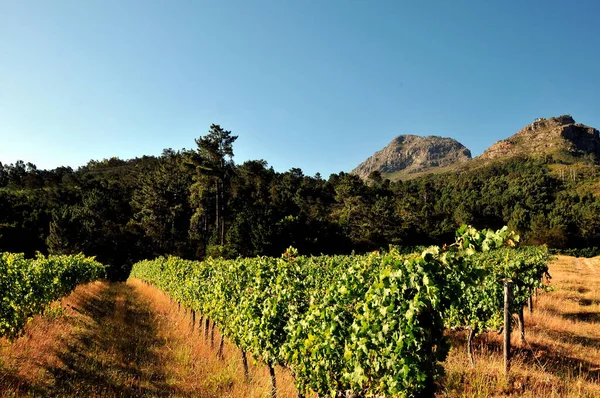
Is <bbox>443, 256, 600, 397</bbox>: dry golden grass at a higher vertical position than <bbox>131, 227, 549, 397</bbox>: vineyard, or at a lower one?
lower

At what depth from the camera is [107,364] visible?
893 centimetres

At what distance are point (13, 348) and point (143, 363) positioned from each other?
3.03 meters

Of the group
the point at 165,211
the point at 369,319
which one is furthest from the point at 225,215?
the point at 369,319

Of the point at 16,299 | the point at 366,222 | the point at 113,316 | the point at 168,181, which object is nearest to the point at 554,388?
the point at 16,299

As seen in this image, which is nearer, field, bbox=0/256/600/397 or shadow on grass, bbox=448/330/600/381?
field, bbox=0/256/600/397

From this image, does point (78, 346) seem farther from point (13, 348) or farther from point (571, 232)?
point (571, 232)

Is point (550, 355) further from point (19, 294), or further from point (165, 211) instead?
point (165, 211)

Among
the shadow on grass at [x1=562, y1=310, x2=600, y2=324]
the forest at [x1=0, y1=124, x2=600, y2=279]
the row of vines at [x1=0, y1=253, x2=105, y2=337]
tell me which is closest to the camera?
the row of vines at [x1=0, y1=253, x2=105, y2=337]

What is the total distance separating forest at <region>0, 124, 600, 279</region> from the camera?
50906 mm

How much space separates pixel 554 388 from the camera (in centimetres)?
647

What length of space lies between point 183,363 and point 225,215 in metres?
53.2

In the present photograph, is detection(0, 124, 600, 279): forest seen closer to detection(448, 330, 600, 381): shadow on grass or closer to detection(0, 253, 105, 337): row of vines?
detection(0, 253, 105, 337): row of vines

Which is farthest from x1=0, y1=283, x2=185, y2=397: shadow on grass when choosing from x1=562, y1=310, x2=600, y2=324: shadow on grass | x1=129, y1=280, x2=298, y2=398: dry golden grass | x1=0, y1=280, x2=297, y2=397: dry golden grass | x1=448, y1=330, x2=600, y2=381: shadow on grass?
x1=562, y1=310, x2=600, y2=324: shadow on grass

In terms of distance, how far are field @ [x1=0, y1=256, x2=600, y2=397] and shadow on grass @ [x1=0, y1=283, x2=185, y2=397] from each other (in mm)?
21
